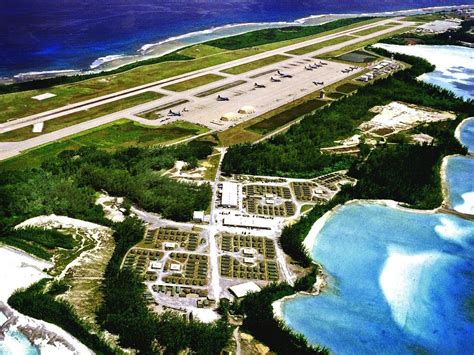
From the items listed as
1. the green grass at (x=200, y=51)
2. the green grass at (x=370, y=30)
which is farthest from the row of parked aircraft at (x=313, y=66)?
the green grass at (x=370, y=30)

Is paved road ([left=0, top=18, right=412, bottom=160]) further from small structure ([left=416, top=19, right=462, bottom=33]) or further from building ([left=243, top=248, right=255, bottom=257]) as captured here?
small structure ([left=416, top=19, right=462, bottom=33])

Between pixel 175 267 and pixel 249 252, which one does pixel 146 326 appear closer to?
pixel 175 267

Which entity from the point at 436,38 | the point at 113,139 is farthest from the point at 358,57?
the point at 113,139

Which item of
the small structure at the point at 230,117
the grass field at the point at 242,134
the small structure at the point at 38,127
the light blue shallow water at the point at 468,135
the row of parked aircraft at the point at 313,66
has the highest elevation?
the row of parked aircraft at the point at 313,66

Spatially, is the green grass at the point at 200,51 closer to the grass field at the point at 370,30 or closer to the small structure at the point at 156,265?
the grass field at the point at 370,30

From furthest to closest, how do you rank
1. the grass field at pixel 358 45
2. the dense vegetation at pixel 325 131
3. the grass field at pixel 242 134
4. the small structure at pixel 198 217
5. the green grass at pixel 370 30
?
the green grass at pixel 370 30 < the grass field at pixel 358 45 < the grass field at pixel 242 134 < the dense vegetation at pixel 325 131 < the small structure at pixel 198 217

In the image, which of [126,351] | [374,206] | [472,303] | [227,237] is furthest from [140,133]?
[472,303]
